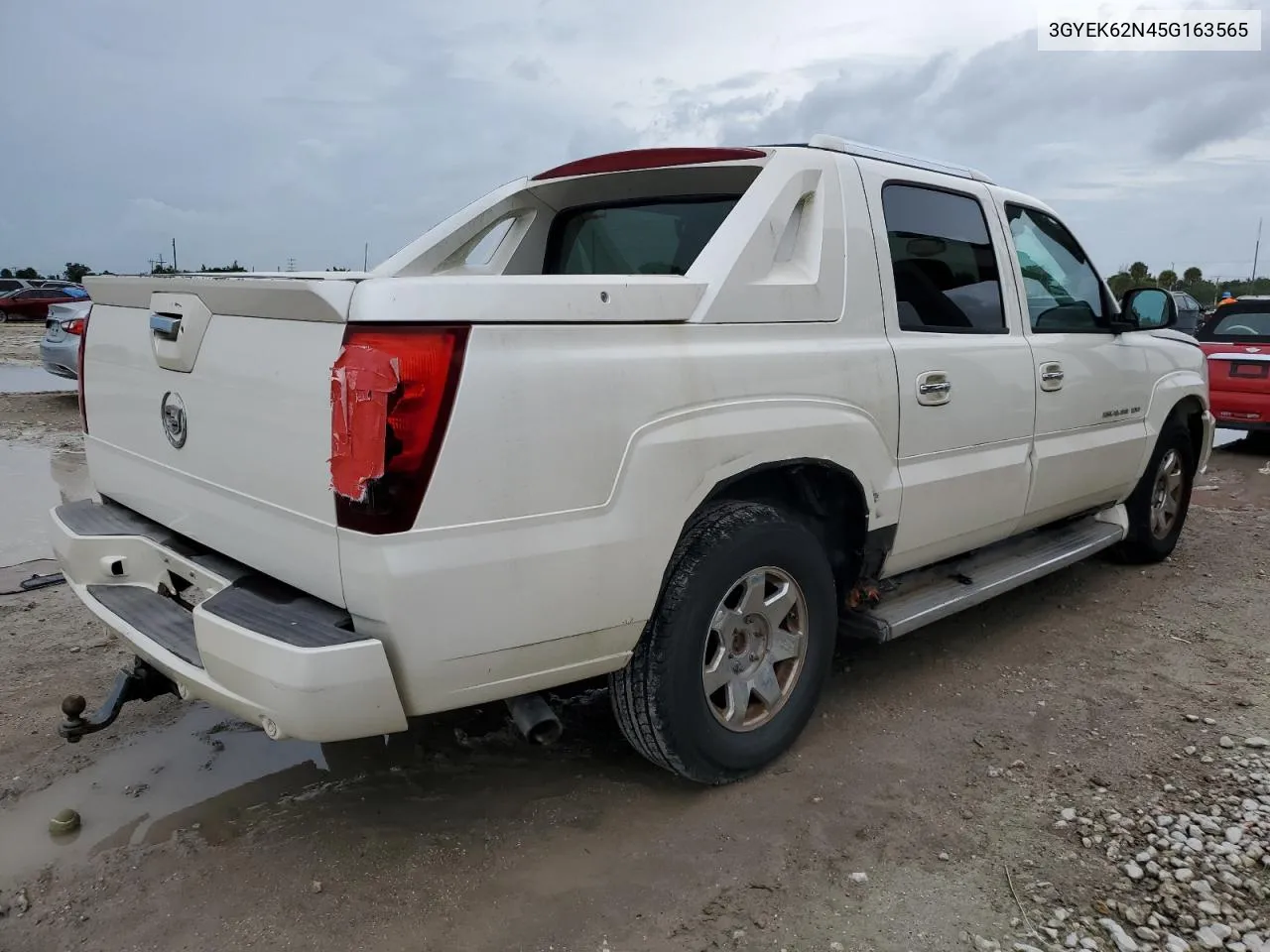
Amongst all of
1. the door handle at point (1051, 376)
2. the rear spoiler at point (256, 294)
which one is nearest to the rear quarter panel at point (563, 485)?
the rear spoiler at point (256, 294)

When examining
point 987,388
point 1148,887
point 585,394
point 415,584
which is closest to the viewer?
point 415,584

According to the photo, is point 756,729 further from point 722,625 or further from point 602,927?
point 602,927

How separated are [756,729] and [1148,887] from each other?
1.15 metres

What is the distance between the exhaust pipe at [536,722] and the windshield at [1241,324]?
10.0m

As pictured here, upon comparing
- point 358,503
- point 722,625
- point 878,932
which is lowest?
point 878,932

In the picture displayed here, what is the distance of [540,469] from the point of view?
2342 mm

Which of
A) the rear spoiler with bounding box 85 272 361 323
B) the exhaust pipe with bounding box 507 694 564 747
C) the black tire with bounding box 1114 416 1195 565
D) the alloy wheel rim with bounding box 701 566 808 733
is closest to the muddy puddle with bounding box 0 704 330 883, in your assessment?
the exhaust pipe with bounding box 507 694 564 747

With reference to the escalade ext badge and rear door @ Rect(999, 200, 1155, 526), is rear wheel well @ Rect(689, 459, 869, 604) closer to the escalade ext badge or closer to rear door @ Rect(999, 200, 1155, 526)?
rear door @ Rect(999, 200, 1155, 526)

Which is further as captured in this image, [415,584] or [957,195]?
[957,195]

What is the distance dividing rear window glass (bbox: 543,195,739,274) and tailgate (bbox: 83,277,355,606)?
4.90 ft

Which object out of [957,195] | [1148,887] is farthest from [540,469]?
[957,195]

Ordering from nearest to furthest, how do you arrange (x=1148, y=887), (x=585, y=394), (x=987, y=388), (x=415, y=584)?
1. (x=415, y=584)
2. (x=585, y=394)
3. (x=1148, y=887)
4. (x=987, y=388)

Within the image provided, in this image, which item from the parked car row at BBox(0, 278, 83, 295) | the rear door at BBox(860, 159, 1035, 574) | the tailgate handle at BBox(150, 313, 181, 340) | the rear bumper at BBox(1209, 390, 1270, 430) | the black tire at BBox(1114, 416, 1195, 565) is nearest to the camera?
the tailgate handle at BBox(150, 313, 181, 340)

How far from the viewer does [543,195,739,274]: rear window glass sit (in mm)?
3523
